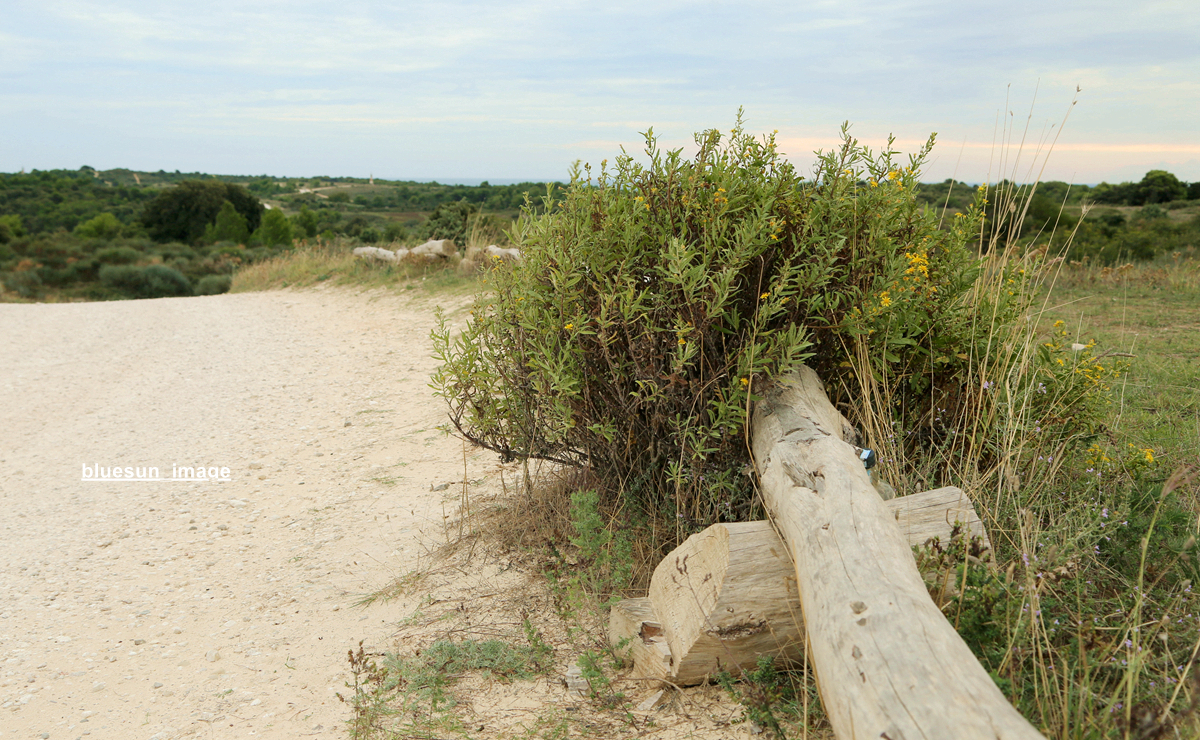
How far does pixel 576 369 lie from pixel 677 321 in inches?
22.3

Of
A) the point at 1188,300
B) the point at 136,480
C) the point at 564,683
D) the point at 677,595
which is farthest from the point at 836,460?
the point at 1188,300

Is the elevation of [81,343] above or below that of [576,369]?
below

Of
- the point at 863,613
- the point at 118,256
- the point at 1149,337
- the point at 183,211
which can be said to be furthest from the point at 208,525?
the point at 183,211

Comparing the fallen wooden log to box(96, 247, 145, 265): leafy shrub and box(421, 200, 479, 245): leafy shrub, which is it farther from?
box(96, 247, 145, 265): leafy shrub

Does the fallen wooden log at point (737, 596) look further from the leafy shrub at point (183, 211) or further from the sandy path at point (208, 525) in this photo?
the leafy shrub at point (183, 211)

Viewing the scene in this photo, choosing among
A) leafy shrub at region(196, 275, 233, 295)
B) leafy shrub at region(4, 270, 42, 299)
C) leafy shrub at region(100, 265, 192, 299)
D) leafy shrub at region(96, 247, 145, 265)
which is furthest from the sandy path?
leafy shrub at region(96, 247, 145, 265)

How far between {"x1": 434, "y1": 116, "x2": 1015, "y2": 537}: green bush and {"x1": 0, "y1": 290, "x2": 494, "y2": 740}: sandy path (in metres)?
1.49

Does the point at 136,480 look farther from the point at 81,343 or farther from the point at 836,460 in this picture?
the point at 81,343

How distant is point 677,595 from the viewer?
2.69 m

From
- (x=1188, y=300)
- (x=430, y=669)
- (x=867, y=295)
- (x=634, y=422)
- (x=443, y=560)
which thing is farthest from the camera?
(x=1188, y=300)

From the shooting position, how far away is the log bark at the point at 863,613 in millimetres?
1607

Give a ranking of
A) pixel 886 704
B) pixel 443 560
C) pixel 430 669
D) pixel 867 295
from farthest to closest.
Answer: pixel 443 560 → pixel 867 295 → pixel 430 669 → pixel 886 704

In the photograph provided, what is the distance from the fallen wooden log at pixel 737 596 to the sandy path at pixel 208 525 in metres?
1.26

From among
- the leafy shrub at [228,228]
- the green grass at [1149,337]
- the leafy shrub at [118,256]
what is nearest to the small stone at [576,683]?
the green grass at [1149,337]
